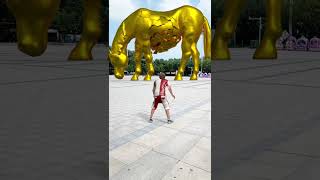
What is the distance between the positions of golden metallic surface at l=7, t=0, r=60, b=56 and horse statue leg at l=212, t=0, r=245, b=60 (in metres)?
1.94

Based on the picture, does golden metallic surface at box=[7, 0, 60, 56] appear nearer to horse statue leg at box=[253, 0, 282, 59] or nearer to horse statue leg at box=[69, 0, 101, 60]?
horse statue leg at box=[69, 0, 101, 60]

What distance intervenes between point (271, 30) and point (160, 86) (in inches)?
Answer: 163

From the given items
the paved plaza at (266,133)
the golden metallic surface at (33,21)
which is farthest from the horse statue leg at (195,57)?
the golden metallic surface at (33,21)

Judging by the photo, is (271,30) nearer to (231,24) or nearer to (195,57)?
(195,57)

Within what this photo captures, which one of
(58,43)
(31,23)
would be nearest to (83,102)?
(31,23)

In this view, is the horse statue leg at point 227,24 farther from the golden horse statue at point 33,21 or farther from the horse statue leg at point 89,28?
the golden horse statue at point 33,21

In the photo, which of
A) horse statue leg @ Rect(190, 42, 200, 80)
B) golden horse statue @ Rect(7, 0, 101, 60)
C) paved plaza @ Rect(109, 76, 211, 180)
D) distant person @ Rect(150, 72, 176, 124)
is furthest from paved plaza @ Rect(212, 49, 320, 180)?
golden horse statue @ Rect(7, 0, 101, 60)

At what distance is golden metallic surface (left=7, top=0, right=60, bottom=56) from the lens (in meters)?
2.10

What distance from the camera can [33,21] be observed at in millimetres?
2189

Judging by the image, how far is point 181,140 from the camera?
2.92m

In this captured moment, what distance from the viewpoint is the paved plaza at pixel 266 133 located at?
9.16 ft

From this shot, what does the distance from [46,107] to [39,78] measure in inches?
144

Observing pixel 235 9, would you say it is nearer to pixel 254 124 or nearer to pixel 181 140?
pixel 254 124

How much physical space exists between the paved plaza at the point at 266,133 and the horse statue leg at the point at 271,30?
870 mm
